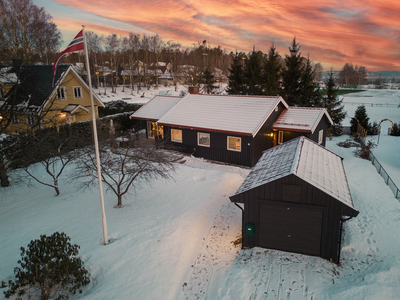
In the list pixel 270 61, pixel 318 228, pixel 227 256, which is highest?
pixel 270 61

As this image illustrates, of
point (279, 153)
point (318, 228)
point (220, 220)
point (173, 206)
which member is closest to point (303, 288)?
point (318, 228)

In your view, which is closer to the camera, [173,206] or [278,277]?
[278,277]

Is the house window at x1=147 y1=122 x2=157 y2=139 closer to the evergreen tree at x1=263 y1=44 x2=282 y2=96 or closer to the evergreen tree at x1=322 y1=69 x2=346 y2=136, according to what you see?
the evergreen tree at x1=263 y1=44 x2=282 y2=96

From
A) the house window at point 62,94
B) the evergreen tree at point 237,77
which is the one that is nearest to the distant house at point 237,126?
the house window at point 62,94

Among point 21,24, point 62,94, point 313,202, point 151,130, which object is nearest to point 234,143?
point 151,130

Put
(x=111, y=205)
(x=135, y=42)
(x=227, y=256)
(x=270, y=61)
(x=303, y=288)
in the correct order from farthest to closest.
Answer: (x=135, y=42) → (x=270, y=61) → (x=111, y=205) → (x=227, y=256) → (x=303, y=288)

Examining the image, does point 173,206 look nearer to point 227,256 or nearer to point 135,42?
point 227,256

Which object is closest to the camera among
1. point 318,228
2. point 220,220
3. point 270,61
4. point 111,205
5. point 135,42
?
point 318,228

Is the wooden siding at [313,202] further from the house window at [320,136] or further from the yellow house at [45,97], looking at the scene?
the yellow house at [45,97]
